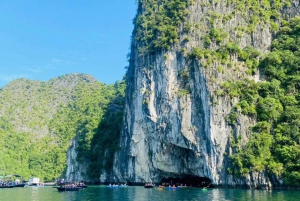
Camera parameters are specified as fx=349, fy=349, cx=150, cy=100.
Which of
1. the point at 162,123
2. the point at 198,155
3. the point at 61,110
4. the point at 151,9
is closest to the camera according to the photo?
the point at 198,155

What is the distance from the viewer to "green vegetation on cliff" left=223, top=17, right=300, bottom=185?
108 feet

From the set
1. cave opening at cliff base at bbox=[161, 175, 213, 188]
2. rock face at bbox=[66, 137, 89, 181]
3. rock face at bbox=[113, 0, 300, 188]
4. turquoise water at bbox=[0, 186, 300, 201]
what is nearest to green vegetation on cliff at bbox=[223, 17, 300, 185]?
rock face at bbox=[113, 0, 300, 188]

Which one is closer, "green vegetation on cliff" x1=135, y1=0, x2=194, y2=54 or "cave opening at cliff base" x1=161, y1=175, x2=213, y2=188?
"green vegetation on cliff" x1=135, y1=0, x2=194, y2=54

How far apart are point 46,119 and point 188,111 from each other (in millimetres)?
68206

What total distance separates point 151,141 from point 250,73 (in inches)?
595

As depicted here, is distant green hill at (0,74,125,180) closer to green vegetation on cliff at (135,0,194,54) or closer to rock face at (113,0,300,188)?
rock face at (113,0,300,188)

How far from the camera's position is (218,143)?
1460 inches

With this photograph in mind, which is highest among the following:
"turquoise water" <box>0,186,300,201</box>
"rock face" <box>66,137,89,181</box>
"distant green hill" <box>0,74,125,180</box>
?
"distant green hill" <box>0,74,125,180</box>

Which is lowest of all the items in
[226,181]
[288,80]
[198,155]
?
[226,181]

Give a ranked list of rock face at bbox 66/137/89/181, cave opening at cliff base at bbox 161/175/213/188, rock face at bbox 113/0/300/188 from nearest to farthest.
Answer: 1. rock face at bbox 113/0/300/188
2. cave opening at cliff base at bbox 161/175/213/188
3. rock face at bbox 66/137/89/181

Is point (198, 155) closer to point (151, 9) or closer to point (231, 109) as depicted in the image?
point (231, 109)

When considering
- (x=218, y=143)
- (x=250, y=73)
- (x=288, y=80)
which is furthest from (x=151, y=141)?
(x=288, y=80)

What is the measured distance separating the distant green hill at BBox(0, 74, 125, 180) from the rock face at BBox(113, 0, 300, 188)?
67.3ft

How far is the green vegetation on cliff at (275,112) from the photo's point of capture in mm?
32875
